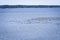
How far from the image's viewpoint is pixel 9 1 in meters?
1.46

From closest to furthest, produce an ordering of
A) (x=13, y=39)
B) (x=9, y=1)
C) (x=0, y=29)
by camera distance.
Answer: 1. (x=13, y=39)
2. (x=0, y=29)
3. (x=9, y=1)

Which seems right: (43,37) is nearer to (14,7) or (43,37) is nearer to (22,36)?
(22,36)

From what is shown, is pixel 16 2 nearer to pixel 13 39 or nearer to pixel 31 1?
pixel 31 1

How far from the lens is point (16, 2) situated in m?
1.47

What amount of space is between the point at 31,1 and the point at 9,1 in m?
0.34

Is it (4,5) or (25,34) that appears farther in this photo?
(4,5)

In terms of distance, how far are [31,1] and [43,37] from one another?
87 centimetres

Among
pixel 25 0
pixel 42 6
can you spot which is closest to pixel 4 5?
pixel 25 0

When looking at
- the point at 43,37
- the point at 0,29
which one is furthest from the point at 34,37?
the point at 0,29

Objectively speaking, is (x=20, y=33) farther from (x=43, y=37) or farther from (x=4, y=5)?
(x=4, y=5)

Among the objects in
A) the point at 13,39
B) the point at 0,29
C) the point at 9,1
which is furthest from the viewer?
the point at 9,1

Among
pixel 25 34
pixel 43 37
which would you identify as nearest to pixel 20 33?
pixel 25 34

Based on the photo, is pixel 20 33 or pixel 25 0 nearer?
pixel 20 33

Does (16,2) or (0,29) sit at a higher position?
(16,2)
